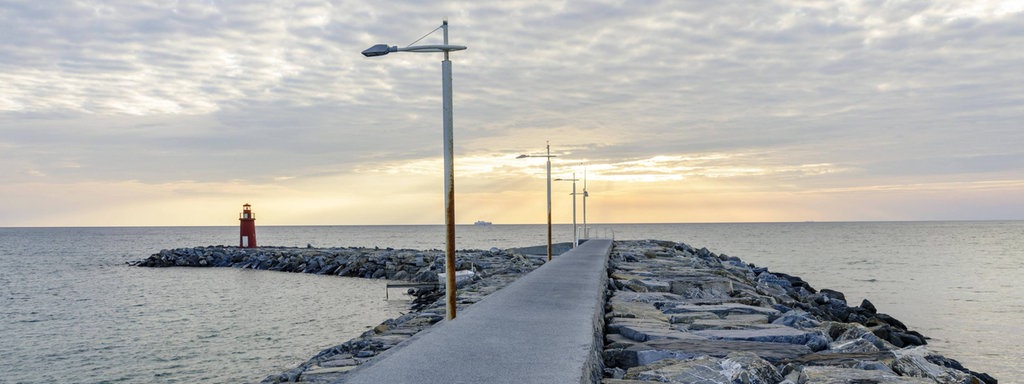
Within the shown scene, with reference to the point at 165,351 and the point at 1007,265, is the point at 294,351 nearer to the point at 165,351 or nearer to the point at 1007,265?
the point at 165,351

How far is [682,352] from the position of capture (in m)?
8.77

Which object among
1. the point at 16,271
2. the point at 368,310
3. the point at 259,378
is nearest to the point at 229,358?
the point at 259,378

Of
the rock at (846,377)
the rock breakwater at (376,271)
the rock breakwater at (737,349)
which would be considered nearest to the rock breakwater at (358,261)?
the rock breakwater at (376,271)

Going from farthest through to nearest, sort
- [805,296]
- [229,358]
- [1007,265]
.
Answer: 1. [1007,265]
2. [805,296]
3. [229,358]

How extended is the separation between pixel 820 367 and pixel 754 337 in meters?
1.91

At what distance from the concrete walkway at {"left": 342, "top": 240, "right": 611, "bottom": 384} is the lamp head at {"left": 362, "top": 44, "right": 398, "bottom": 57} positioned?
Answer: 12.4 feet

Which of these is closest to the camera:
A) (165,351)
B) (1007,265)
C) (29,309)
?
(165,351)

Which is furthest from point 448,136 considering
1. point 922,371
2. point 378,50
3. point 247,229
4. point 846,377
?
point 247,229

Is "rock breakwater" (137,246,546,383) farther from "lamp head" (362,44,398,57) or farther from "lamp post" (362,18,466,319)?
"lamp head" (362,44,398,57)

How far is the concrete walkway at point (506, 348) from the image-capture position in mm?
6691

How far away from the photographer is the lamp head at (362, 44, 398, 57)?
425 inches

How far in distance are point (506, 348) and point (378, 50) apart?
4845 mm

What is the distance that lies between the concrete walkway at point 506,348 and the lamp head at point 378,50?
3.77 metres

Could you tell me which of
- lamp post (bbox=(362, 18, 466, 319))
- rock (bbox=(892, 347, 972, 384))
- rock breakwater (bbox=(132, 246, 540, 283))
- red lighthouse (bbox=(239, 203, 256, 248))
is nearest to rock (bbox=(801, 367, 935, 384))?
rock (bbox=(892, 347, 972, 384))
